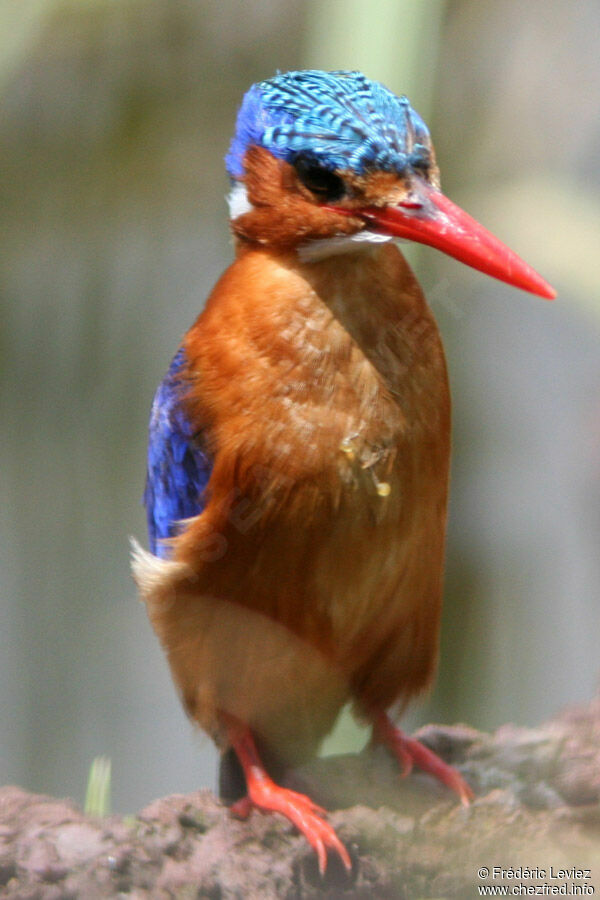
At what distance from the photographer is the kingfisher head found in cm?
67

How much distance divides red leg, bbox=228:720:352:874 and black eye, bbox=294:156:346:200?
0.53 meters

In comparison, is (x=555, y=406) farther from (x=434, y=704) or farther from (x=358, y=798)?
(x=358, y=798)

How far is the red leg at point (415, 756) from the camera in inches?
34.2

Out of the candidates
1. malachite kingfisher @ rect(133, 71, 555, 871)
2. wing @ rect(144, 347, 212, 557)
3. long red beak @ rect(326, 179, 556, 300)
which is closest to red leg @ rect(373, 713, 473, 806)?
malachite kingfisher @ rect(133, 71, 555, 871)

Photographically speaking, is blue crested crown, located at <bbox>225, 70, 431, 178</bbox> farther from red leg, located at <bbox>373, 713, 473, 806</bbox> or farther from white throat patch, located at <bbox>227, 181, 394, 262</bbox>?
red leg, located at <bbox>373, 713, 473, 806</bbox>

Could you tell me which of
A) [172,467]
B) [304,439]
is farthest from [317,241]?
[172,467]

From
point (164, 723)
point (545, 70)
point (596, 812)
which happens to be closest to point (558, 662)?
point (596, 812)

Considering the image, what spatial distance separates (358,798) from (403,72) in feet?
1.99

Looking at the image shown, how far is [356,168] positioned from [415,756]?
1.84 feet

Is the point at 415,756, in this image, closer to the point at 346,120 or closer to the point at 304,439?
the point at 304,439

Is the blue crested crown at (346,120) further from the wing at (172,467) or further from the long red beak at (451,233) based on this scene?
the wing at (172,467)

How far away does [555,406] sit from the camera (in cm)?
81

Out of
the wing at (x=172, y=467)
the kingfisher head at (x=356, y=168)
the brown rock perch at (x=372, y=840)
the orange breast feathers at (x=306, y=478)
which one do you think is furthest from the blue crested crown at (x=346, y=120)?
the brown rock perch at (x=372, y=840)

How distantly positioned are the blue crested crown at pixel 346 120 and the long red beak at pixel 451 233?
0.03 meters
